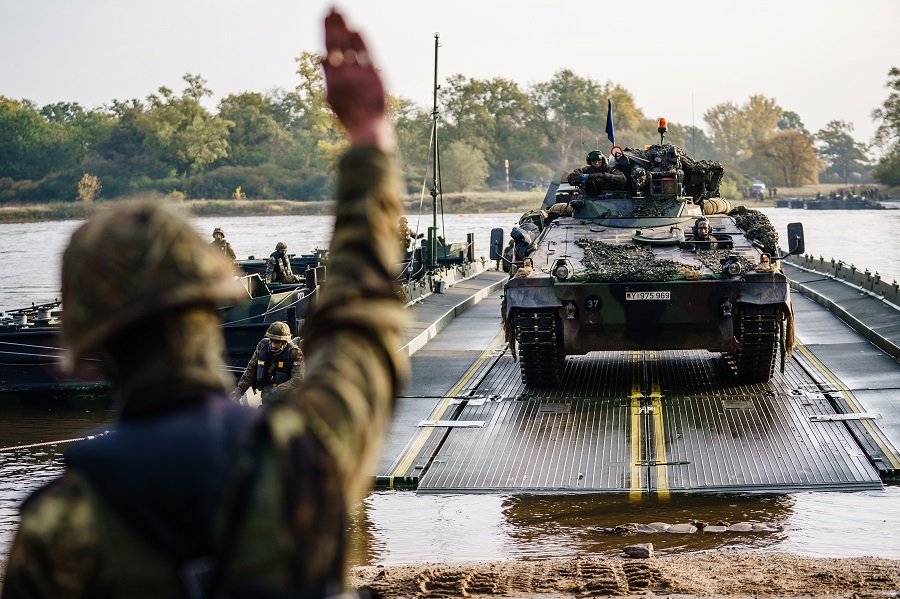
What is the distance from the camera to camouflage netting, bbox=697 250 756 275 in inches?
545

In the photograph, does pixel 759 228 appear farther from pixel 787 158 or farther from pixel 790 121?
pixel 790 121

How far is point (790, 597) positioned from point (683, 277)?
6.78 m

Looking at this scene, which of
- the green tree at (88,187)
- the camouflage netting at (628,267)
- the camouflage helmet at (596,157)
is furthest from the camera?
the green tree at (88,187)

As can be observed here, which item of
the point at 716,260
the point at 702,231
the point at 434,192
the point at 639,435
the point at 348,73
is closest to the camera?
the point at 348,73

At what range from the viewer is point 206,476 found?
1.71 m

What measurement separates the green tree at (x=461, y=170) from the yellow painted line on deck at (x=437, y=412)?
78758 millimetres

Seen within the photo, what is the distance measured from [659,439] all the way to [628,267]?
2462mm

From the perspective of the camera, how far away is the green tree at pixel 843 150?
149375 mm

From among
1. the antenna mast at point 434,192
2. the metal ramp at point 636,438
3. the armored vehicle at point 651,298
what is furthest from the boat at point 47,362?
the antenna mast at point 434,192

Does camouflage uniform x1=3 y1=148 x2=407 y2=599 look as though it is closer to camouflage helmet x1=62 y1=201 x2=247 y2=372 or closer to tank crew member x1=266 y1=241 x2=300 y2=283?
camouflage helmet x1=62 y1=201 x2=247 y2=372

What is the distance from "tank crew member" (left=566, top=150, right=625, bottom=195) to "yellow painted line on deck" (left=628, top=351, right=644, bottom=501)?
7.13ft

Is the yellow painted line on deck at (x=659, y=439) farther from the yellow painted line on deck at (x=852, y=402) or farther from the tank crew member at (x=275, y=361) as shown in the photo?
the tank crew member at (x=275, y=361)

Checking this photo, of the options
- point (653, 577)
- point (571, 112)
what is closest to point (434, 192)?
point (653, 577)

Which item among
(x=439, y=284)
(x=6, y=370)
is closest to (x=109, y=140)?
(x=439, y=284)
